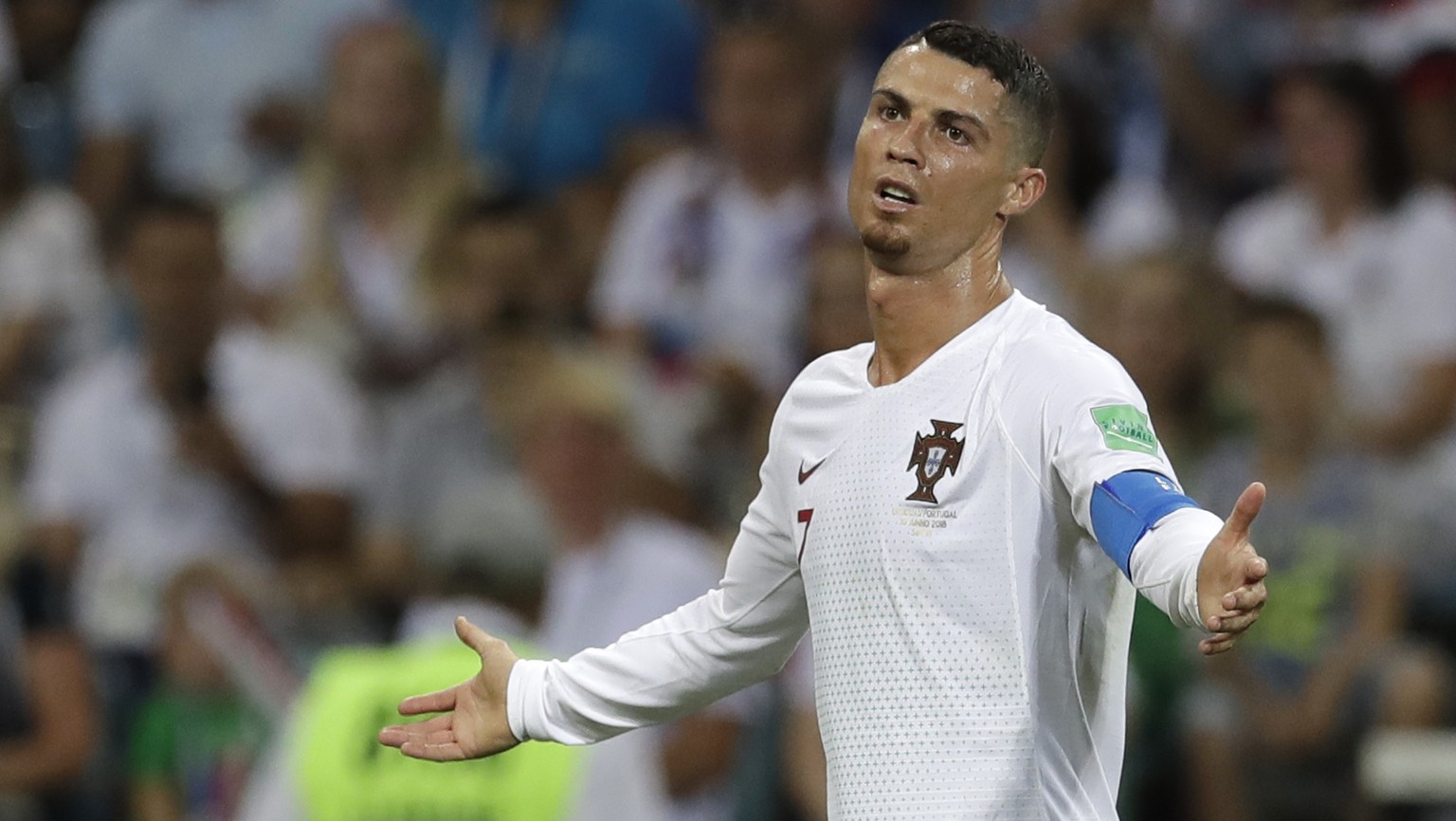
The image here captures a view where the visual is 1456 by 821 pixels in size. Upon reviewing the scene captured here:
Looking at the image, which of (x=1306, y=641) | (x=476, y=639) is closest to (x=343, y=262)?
(x=1306, y=641)

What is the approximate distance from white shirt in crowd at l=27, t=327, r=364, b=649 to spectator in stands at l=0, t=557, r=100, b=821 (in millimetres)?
269

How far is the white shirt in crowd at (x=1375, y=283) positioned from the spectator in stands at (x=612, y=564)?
231 centimetres

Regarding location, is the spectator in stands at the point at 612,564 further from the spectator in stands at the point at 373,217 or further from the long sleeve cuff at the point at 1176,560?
the long sleeve cuff at the point at 1176,560

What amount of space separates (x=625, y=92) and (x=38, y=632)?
11.0ft

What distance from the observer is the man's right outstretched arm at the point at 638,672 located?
3812 mm

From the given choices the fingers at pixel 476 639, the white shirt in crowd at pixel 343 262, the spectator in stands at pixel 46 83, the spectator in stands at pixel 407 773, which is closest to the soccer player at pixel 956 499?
the fingers at pixel 476 639

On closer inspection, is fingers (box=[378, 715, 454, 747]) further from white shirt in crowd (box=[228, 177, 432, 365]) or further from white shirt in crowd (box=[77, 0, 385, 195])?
white shirt in crowd (box=[77, 0, 385, 195])

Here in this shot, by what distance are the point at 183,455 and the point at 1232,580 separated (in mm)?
6633

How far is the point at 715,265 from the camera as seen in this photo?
875cm

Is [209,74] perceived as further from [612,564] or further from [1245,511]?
[1245,511]

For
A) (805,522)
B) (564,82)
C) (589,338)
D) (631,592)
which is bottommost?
(805,522)

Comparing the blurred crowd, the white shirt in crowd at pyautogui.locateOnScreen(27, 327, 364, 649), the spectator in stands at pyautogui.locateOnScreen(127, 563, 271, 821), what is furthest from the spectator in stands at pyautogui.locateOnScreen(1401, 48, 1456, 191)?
the spectator in stands at pyautogui.locateOnScreen(127, 563, 271, 821)

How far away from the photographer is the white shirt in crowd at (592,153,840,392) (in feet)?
27.8

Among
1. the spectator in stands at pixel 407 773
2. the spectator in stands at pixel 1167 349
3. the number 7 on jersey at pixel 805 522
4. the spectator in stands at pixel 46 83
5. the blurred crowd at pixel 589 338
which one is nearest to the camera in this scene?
the number 7 on jersey at pixel 805 522
